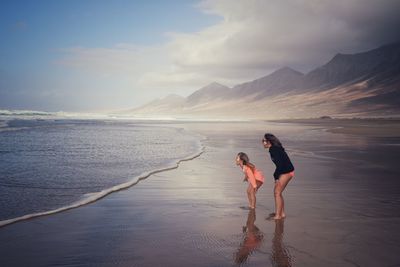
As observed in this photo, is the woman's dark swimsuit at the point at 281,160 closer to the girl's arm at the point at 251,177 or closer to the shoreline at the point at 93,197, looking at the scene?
the girl's arm at the point at 251,177

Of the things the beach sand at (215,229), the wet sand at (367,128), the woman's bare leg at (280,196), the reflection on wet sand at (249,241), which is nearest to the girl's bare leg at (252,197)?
the beach sand at (215,229)

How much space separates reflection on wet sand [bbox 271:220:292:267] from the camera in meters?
4.70

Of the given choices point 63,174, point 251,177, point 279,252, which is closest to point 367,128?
point 251,177

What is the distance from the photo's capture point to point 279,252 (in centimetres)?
505

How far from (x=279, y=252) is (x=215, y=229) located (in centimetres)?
133

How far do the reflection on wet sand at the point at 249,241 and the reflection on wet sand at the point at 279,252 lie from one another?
24cm

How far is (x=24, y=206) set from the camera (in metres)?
7.23

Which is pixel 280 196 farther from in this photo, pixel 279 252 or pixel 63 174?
pixel 63 174

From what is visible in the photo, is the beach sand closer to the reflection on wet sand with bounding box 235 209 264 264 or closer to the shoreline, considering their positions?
the reflection on wet sand with bounding box 235 209 264 264

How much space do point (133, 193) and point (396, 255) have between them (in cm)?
585

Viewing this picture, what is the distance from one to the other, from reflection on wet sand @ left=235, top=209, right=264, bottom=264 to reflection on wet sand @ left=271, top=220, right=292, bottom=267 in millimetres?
244

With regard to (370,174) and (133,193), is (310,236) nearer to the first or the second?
(133,193)

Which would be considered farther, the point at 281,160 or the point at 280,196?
the point at 281,160

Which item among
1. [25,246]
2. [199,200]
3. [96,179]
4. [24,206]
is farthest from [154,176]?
[25,246]
